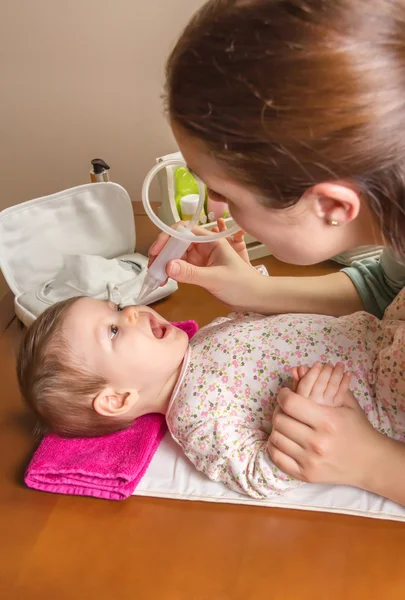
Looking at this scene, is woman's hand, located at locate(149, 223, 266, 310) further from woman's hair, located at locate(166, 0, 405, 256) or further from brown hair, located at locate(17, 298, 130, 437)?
woman's hair, located at locate(166, 0, 405, 256)

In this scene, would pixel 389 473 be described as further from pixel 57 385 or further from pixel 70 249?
pixel 70 249

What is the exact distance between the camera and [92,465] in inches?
35.4

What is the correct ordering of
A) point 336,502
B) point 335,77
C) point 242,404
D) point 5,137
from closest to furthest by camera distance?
point 335,77, point 336,502, point 242,404, point 5,137

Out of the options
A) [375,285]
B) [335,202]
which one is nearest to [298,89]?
[335,202]

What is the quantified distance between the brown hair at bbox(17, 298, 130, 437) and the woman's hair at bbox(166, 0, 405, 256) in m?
0.50

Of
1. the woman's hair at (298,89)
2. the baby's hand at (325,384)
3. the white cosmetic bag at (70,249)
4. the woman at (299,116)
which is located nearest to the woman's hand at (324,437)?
the baby's hand at (325,384)

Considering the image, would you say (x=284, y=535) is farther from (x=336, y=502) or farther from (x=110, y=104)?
(x=110, y=104)

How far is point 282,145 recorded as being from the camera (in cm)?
52

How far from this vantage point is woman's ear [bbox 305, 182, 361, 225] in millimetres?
555

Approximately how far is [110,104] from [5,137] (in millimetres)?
357

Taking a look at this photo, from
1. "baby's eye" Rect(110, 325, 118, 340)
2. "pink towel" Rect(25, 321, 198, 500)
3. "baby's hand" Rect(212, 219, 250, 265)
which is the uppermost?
"baby's hand" Rect(212, 219, 250, 265)

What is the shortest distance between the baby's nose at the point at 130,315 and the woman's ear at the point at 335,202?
46 cm

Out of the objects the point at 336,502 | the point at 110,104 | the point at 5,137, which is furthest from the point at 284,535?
the point at 5,137

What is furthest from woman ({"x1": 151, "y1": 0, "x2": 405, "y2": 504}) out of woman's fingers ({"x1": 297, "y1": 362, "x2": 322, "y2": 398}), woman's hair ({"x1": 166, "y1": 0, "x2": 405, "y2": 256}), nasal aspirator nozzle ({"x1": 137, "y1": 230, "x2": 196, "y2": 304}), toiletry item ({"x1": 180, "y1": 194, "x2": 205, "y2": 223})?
toiletry item ({"x1": 180, "y1": 194, "x2": 205, "y2": 223})
